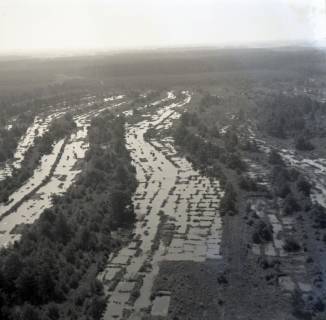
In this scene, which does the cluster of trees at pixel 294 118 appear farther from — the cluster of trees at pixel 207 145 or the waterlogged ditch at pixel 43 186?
the waterlogged ditch at pixel 43 186

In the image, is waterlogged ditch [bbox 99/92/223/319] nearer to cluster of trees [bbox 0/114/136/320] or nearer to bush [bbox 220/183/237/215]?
bush [bbox 220/183/237/215]

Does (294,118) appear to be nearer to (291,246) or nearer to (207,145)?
(207,145)

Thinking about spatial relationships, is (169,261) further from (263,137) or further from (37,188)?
(263,137)

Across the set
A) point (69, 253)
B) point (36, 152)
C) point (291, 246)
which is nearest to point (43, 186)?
point (36, 152)

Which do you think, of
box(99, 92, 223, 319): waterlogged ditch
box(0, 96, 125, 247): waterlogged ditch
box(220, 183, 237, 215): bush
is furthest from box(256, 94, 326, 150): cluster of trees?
box(0, 96, 125, 247): waterlogged ditch

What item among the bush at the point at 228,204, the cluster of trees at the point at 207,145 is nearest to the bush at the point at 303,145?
the cluster of trees at the point at 207,145

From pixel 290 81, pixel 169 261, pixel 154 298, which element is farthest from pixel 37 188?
pixel 290 81
